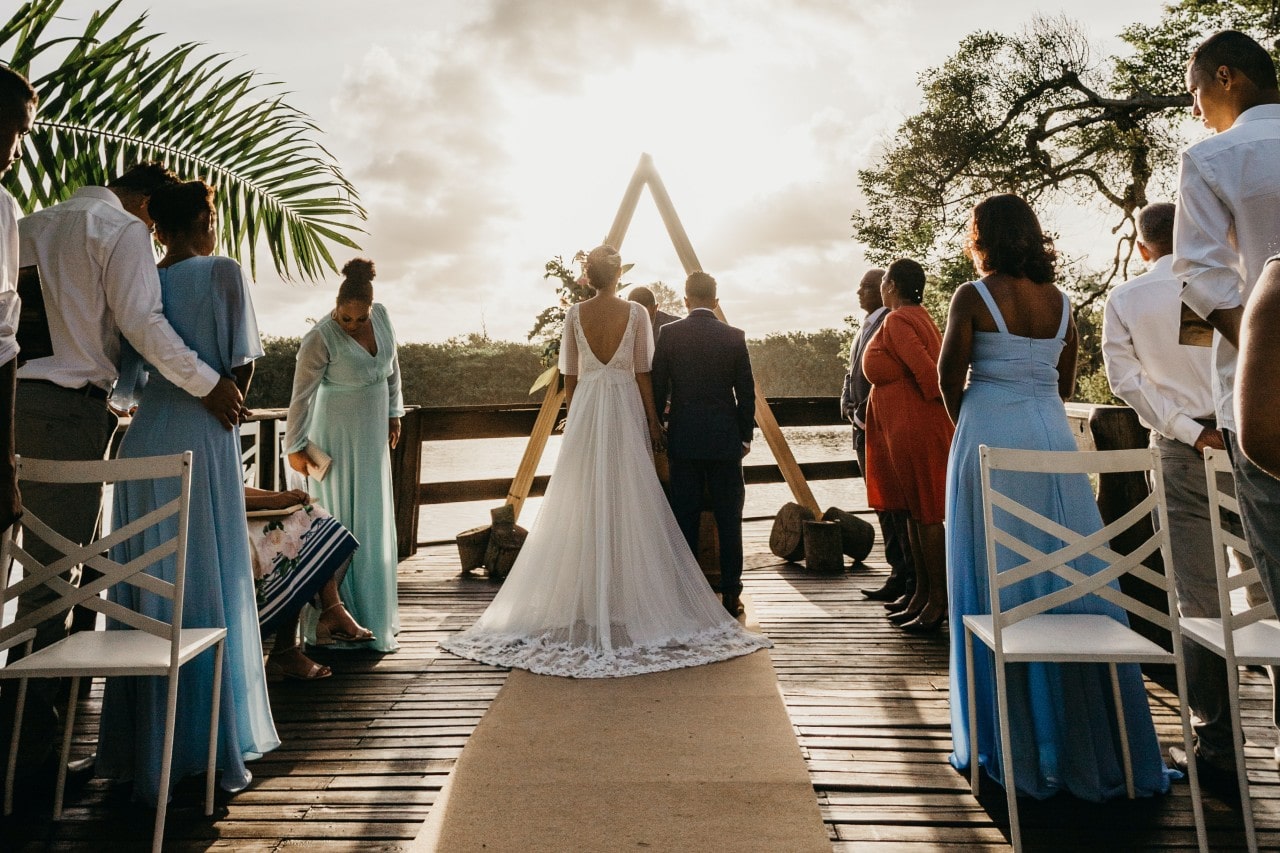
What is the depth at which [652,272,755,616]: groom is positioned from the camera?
15.0 feet

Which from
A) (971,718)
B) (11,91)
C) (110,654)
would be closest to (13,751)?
(110,654)

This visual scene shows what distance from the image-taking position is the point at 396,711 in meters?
3.31

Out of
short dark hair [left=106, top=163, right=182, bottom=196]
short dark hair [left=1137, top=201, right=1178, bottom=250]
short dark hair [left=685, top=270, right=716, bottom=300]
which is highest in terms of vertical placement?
short dark hair [left=106, top=163, right=182, bottom=196]

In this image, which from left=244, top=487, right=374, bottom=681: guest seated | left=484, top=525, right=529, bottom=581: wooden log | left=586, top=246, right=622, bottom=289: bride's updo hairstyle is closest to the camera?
left=244, top=487, right=374, bottom=681: guest seated

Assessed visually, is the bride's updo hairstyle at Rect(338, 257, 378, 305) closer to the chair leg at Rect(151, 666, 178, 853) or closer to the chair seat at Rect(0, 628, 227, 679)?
the chair seat at Rect(0, 628, 227, 679)

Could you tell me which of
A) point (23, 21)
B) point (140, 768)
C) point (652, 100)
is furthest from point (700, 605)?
point (652, 100)

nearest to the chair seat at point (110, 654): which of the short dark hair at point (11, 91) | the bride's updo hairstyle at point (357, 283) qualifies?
the short dark hair at point (11, 91)

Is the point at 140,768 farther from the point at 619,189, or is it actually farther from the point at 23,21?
the point at 619,189

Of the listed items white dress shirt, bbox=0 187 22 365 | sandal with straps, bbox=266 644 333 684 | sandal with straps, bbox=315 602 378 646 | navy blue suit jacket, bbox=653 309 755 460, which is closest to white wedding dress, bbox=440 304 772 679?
navy blue suit jacket, bbox=653 309 755 460

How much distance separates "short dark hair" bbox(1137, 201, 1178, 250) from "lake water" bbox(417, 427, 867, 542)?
9.14ft

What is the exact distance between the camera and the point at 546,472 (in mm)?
10070

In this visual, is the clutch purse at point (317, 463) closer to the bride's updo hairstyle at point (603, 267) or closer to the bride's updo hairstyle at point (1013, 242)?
the bride's updo hairstyle at point (603, 267)

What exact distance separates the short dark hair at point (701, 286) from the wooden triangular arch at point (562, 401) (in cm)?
130

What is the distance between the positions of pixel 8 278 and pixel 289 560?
1.77 m
